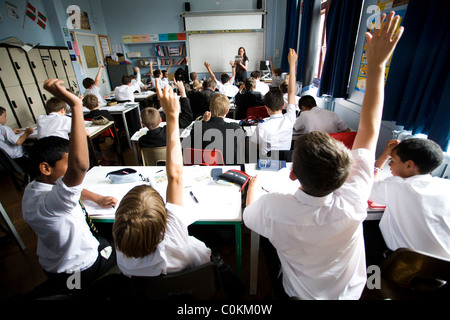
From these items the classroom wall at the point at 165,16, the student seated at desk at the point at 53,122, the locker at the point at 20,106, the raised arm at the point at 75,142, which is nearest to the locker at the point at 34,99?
the locker at the point at 20,106

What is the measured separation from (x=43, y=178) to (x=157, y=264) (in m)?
0.75

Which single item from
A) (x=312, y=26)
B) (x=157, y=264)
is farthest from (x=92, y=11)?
(x=157, y=264)

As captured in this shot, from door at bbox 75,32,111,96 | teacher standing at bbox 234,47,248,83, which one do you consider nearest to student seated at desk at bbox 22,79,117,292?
teacher standing at bbox 234,47,248,83

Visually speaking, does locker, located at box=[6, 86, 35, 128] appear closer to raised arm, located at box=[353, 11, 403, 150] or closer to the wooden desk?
the wooden desk

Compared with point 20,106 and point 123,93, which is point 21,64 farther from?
point 123,93

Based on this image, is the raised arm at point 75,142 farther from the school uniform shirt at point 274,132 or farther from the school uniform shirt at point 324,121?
the school uniform shirt at point 324,121

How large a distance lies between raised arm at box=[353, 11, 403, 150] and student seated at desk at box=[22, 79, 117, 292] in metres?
1.27

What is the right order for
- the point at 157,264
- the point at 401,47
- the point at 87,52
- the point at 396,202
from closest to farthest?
1. the point at 157,264
2. the point at 396,202
3. the point at 401,47
4. the point at 87,52

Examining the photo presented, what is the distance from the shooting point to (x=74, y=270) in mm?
1236

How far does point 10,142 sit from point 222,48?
245 inches

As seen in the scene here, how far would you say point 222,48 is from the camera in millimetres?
7363

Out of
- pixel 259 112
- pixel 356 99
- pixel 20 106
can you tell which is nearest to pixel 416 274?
pixel 356 99
